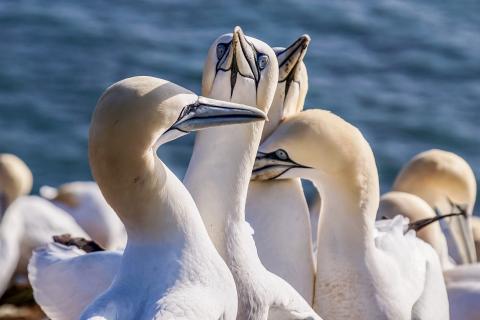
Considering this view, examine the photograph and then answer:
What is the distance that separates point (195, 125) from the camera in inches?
173

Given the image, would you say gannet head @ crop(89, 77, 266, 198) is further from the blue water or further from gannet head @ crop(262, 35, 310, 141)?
the blue water

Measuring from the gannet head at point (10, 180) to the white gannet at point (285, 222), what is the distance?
9.23 ft

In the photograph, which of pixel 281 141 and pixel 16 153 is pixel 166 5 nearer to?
pixel 16 153

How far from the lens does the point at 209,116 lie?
442cm

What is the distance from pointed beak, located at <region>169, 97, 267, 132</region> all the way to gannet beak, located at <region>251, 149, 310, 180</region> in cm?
114

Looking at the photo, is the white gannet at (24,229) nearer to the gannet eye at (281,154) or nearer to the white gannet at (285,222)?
the white gannet at (285,222)

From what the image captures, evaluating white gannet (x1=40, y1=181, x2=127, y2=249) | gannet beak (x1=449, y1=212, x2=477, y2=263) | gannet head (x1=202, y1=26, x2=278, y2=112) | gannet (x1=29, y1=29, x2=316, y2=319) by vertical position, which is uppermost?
gannet head (x1=202, y1=26, x2=278, y2=112)

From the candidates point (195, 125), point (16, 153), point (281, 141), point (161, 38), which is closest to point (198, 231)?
point (195, 125)

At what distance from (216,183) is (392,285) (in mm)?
999

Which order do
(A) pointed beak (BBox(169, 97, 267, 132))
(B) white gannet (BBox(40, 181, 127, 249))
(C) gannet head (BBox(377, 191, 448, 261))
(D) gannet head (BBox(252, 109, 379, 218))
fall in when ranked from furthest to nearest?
(B) white gannet (BBox(40, 181, 127, 249)), (C) gannet head (BBox(377, 191, 448, 261)), (D) gannet head (BBox(252, 109, 379, 218)), (A) pointed beak (BBox(169, 97, 267, 132))

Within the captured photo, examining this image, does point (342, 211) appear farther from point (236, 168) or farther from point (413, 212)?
point (413, 212)

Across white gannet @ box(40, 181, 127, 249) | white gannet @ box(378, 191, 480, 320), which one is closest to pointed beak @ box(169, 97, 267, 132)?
white gannet @ box(378, 191, 480, 320)

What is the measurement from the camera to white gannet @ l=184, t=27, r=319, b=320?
4.89 m

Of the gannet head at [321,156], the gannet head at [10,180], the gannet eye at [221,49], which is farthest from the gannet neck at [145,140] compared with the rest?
the gannet head at [10,180]
